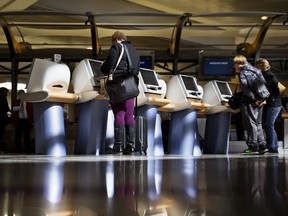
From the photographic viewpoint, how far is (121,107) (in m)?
6.33

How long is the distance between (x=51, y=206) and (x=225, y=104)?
8.05 meters

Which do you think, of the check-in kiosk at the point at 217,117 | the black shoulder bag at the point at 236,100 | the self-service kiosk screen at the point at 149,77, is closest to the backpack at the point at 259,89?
the black shoulder bag at the point at 236,100

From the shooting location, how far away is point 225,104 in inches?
372

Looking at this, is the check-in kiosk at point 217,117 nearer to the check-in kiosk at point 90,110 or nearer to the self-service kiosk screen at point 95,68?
the check-in kiosk at point 90,110

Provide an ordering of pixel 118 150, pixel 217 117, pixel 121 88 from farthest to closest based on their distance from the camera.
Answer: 1. pixel 217 117
2. pixel 118 150
3. pixel 121 88

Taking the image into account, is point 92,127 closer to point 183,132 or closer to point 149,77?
point 149,77

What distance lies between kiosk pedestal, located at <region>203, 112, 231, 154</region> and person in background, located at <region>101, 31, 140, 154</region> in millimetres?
3700

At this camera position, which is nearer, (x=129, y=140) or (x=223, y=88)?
(x=129, y=140)

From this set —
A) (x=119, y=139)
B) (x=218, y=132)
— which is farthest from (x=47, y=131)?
(x=218, y=132)

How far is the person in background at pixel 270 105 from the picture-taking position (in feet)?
25.3

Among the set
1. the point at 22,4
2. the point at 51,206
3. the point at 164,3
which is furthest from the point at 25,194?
the point at 164,3

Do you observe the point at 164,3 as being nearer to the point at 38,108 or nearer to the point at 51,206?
the point at 38,108

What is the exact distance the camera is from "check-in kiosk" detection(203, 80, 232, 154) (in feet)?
31.3

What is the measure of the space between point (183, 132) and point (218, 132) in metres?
1.15
